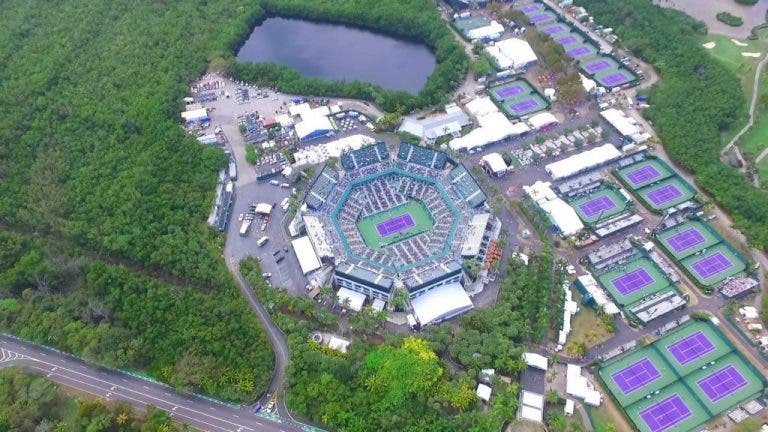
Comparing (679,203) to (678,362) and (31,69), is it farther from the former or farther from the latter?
(31,69)

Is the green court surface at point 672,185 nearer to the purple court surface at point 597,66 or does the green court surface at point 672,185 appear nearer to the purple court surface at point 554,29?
the purple court surface at point 597,66

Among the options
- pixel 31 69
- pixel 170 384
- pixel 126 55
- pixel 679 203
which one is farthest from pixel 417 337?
pixel 31 69

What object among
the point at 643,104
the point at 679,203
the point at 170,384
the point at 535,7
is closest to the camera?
the point at 170,384

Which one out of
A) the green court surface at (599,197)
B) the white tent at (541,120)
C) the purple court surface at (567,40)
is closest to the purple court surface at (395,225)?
the green court surface at (599,197)

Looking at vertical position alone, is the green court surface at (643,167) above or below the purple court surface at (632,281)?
above

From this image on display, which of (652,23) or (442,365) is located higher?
A: (652,23)
